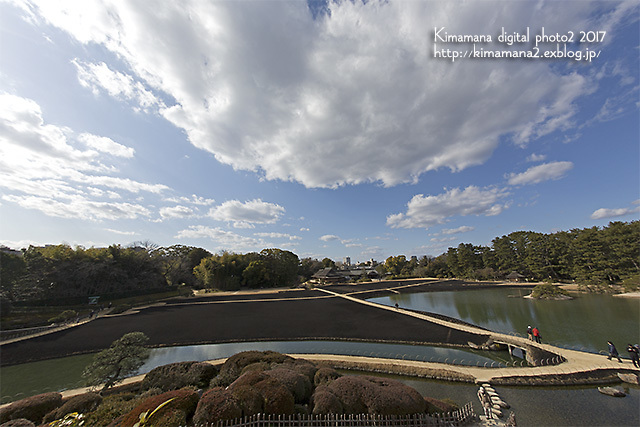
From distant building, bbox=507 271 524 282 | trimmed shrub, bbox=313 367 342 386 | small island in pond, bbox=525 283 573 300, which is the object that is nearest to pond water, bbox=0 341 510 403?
trimmed shrub, bbox=313 367 342 386

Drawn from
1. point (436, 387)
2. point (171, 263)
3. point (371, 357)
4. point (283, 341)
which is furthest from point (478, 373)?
point (171, 263)

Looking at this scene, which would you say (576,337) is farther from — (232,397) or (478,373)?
(232,397)

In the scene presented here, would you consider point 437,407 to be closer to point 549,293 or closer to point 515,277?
point 549,293

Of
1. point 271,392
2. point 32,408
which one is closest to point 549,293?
point 271,392

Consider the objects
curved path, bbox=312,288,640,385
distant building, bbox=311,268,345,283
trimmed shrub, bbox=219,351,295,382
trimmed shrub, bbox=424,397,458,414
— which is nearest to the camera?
trimmed shrub, bbox=424,397,458,414

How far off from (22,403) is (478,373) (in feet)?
51.6

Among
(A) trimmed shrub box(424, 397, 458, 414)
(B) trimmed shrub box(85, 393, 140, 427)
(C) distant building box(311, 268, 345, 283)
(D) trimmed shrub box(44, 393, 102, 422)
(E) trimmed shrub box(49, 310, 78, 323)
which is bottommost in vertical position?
(E) trimmed shrub box(49, 310, 78, 323)

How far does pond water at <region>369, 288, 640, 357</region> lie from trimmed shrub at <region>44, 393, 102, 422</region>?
21.1 m

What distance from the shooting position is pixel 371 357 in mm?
11617

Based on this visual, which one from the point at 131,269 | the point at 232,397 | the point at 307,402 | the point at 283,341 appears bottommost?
the point at 283,341

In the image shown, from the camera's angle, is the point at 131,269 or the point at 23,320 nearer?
the point at 23,320

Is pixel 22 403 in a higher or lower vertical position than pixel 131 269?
lower

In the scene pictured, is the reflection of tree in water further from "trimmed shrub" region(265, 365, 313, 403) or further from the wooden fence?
"trimmed shrub" region(265, 365, 313, 403)

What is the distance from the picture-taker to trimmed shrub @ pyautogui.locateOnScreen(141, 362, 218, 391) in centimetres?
780
